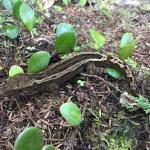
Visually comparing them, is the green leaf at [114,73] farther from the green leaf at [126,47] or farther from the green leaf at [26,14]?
the green leaf at [26,14]

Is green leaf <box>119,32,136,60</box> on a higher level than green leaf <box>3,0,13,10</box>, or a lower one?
lower

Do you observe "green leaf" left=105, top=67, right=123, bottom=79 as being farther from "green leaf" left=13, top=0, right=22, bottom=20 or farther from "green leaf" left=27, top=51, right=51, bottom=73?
"green leaf" left=13, top=0, right=22, bottom=20

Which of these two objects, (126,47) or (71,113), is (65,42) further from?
(71,113)

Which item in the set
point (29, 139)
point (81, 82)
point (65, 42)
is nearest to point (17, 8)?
point (65, 42)

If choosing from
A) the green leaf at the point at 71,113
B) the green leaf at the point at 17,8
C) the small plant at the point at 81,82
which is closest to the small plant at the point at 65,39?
the small plant at the point at 81,82

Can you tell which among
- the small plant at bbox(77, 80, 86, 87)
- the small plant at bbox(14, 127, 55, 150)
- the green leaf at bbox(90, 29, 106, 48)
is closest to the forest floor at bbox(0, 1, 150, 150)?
the small plant at bbox(77, 80, 86, 87)
